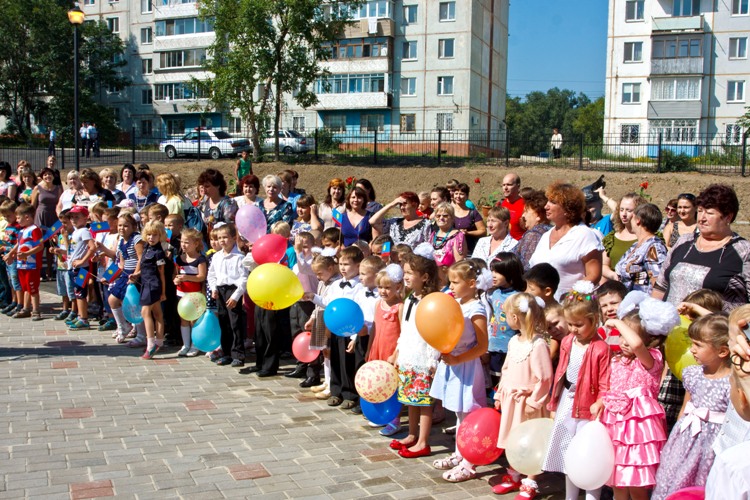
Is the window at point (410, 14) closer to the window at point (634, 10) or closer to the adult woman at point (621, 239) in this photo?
the window at point (634, 10)

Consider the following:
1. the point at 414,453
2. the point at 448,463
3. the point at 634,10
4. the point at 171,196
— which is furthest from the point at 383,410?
the point at 634,10

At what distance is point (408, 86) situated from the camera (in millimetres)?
54812

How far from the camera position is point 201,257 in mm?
9039

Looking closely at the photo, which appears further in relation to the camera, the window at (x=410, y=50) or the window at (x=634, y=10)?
the window at (x=410, y=50)

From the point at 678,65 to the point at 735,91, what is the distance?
415 cm

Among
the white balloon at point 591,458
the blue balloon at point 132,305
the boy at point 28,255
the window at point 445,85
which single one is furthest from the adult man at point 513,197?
the window at point 445,85

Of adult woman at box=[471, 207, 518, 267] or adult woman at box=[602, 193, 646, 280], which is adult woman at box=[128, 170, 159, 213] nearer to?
adult woman at box=[471, 207, 518, 267]

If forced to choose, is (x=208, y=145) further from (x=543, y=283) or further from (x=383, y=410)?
(x=543, y=283)

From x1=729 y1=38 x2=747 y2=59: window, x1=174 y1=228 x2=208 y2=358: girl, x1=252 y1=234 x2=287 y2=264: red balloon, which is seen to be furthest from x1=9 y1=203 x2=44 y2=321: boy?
x1=729 y1=38 x2=747 y2=59: window

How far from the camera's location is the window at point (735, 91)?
163ft

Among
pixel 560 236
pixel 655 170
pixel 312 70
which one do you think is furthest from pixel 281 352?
pixel 312 70

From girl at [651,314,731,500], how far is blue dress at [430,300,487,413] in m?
1.63

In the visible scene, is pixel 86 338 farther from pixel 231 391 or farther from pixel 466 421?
pixel 466 421

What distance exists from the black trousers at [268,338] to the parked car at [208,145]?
23869 millimetres
